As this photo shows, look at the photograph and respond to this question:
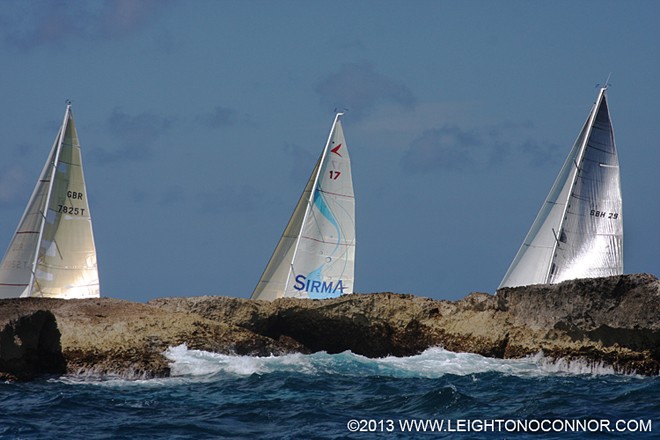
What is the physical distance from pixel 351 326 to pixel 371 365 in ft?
5.42

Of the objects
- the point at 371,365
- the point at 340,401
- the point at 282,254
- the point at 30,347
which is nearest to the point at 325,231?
the point at 282,254

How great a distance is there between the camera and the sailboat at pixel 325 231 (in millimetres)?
33812

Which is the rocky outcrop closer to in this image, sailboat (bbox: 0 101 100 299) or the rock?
the rock

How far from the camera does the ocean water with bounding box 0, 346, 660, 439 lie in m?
17.6

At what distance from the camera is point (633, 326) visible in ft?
76.2

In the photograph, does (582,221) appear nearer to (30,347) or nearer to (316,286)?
(316,286)

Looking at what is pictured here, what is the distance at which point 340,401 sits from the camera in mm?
20344

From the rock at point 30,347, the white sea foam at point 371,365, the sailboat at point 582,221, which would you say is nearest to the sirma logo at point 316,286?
the sailboat at point 582,221

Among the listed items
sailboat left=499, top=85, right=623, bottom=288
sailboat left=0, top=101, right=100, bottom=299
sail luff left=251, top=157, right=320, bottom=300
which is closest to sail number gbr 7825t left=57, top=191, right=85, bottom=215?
sailboat left=0, top=101, right=100, bottom=299

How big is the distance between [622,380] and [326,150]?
1431 centimetres

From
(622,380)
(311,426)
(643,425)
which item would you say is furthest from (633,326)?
(311,426)

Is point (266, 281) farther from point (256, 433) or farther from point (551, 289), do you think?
point (256, 433)

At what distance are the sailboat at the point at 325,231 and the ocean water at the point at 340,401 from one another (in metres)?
8.78

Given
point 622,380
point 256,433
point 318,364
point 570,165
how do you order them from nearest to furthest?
point 256,433 < point 622,380 < point 318,364 < point 570,165
